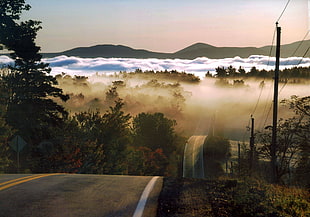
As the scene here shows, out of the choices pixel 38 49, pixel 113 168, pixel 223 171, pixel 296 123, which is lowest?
pixel 223 171

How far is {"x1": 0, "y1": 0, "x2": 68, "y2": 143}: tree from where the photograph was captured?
163 feet

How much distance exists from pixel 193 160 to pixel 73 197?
310 feet

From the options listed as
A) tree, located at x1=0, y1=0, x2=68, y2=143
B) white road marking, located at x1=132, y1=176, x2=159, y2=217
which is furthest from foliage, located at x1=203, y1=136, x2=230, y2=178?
white road marking, located at x1=132, y1=176, x2=159, y2=217

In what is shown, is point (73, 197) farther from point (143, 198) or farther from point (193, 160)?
point (193, 160)

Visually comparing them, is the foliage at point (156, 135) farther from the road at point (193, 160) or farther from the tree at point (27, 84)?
the tree at point (27, 84)

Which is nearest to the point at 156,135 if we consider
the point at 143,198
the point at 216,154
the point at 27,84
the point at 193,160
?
the point at 193,160

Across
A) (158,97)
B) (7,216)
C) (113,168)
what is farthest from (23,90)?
(158,97)

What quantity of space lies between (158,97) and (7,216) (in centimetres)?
18071

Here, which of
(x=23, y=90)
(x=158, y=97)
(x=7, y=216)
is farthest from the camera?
(x=158, y=97)

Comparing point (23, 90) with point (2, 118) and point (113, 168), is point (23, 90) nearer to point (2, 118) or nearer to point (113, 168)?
point (2, 118)

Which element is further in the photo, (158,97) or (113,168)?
(158,97)

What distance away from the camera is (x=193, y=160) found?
4114 inches

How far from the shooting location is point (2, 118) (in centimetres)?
4725

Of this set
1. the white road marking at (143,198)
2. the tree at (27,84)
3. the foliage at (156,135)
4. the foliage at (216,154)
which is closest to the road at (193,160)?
the foliage at (216,154)
